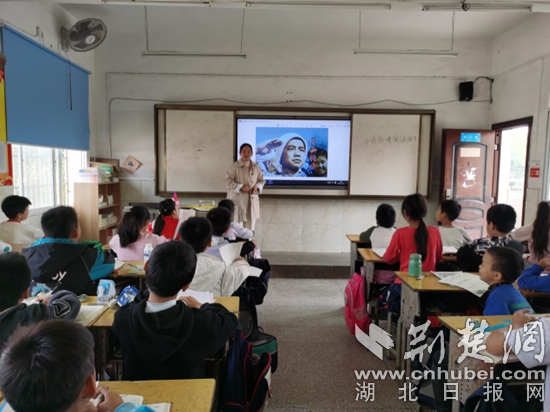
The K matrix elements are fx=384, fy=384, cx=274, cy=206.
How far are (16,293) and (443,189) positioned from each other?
5.54 metres

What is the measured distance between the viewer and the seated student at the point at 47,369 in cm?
75

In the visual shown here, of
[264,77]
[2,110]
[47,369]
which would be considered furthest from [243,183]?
[47,369]

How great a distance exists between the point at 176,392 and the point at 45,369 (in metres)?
0.53

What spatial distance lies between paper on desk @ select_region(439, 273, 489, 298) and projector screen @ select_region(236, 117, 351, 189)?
3.59m

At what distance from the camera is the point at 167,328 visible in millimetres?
1334

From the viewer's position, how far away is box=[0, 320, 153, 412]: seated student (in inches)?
29.4

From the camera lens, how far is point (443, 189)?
5.71 meters

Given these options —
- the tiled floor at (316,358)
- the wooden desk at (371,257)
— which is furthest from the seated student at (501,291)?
the wooden desk at (371,257)

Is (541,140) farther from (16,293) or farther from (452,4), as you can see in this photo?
(16,293)

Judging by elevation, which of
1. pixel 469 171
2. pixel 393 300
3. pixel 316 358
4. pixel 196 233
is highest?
pixel 469 171

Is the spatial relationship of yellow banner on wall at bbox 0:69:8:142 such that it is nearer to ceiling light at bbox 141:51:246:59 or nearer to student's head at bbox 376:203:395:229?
ceiling light at bbox 141:51:246:59

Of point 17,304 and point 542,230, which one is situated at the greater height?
point 542,230

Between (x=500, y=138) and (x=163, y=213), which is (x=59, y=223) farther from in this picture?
(x=500, y=138)

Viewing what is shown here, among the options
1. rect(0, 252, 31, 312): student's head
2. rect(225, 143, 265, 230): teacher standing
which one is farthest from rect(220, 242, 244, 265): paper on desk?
rect(225, 143, 265, 230): teacher standing
